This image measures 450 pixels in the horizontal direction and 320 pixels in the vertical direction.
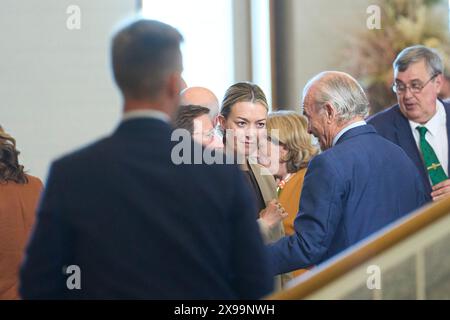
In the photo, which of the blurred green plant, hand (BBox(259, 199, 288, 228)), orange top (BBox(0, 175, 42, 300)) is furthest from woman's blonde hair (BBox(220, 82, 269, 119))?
the blurred green plant

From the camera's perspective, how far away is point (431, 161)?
446 cm

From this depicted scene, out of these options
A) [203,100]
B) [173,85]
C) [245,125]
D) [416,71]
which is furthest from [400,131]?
[173,85]

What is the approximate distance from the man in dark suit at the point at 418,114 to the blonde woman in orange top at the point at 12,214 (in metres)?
1.72

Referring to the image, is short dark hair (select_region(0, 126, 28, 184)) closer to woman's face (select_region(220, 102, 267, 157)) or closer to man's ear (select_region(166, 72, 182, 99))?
woman's face (select_region(220, 102, 267, 157))

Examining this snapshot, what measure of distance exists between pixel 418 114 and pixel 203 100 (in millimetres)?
1081

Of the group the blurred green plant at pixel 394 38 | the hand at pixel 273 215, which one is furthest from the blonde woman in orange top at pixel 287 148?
the blurred green plant at pixel 394 38

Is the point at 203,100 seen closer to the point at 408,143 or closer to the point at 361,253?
the point at 408,143

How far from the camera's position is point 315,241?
3.39 meters

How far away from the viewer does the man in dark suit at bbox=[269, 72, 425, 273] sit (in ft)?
11.1

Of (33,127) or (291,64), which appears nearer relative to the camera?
(33,127)

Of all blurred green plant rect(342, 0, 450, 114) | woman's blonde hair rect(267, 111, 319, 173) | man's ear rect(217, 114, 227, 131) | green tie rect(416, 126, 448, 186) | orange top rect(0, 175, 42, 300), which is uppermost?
blurred green plant rect(342, 0, 450, 114)

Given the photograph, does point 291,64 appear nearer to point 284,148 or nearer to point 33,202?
point 284,148
